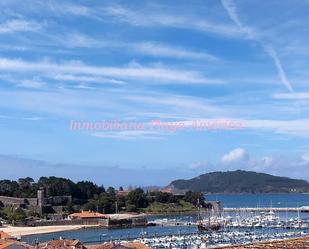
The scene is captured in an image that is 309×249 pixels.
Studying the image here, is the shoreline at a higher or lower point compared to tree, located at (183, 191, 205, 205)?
lower

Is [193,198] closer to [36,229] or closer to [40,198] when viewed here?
[40,198]

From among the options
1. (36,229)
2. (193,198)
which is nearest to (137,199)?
(193,198)

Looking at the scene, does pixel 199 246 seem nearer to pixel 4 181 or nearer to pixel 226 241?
pixel 226 241

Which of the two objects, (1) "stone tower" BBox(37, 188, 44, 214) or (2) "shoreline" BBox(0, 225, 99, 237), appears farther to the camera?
(1) "stone tower" BBox(37, 188, 44, 214)

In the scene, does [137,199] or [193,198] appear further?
[193,198]

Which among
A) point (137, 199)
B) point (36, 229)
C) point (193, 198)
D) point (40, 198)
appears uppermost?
point (193, 198)

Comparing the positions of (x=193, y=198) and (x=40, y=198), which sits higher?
(x=193, y=198)

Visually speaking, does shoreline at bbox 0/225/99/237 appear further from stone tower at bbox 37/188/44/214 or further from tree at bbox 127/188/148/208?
tree at bbox 127/188/148/208

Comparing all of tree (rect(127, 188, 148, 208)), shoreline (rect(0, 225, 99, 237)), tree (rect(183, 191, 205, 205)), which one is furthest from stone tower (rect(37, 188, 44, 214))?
tree (rect(183, 191, 205, 205))

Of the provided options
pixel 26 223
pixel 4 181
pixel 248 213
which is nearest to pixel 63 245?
pixel 26 223

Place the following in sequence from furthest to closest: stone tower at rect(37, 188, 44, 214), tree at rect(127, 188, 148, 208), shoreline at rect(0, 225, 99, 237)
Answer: tree at rect(127, 188, 148, 208), stone tower at rect(37, 188, 44, 214), shoreline at rect(0, 225, 99, 237)

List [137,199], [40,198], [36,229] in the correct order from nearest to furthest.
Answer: [36,229] < [40,198] < [137,199]

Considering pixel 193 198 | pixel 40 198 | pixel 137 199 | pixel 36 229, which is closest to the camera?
pixel 36 229

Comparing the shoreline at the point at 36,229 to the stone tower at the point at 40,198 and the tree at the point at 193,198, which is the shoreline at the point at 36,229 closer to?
the stone tower at the point at 40,198
